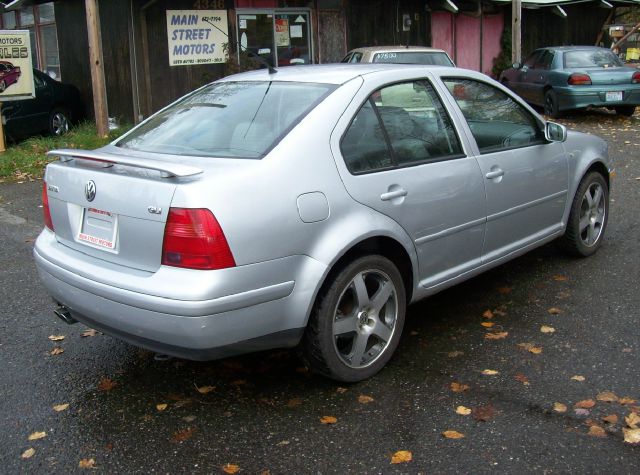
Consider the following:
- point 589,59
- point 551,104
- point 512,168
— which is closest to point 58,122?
point 551,104

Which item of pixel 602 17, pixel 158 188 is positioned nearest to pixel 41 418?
pixel 158 188

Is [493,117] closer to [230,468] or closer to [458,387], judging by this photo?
[458,387]

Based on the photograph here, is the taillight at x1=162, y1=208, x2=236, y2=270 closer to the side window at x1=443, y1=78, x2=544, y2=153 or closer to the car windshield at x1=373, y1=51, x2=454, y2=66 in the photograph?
the side window at x1=443, y1=78, x2=544, y2=153

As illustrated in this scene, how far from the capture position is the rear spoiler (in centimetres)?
326

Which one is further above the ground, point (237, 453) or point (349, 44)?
point (349, 44)

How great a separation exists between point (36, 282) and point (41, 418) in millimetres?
2263

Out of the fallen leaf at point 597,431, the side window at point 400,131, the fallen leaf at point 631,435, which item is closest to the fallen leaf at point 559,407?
the fallen leaf at point 597,431

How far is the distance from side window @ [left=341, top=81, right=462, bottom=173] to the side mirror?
1.00 m

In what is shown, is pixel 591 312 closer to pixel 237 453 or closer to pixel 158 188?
pixel 237 453

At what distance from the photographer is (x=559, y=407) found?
3592 millimetres

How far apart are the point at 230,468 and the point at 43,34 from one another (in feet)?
52.3

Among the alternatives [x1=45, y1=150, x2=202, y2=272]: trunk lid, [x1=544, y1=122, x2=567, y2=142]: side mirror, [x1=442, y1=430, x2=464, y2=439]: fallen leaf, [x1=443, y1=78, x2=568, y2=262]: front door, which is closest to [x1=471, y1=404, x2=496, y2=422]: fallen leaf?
[x1=442, y1=430, x2=464, y2=439]: fallen leaf

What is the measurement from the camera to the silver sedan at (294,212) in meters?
3.27

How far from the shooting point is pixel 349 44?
17.3 meters
